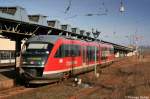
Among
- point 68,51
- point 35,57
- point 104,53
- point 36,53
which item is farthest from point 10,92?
point 104,53

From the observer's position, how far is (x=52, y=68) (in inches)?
893

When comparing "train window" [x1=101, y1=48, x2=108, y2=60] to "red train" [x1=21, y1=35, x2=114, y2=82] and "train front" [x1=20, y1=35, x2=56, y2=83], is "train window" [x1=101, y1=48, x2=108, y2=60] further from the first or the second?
"train front" [x1=20, y1=35, x2=56, y2=83]

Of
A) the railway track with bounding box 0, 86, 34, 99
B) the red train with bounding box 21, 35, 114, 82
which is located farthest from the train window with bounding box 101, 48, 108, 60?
the railway track with bounding box 0, 86, 34, 99

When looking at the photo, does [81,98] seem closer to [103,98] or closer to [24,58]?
[103,98]

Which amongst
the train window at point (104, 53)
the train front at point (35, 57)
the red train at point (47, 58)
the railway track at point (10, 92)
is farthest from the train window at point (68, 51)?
the train window at point (104, 53)

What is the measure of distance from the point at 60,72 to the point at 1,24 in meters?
11.1

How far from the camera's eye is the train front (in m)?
22.0

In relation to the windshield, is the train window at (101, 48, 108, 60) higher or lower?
lower

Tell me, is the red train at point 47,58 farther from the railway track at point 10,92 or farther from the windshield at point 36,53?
the railway track at point 10,92

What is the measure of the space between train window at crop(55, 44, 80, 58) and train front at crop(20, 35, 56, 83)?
1.05 meters

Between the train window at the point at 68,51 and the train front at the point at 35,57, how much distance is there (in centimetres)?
105

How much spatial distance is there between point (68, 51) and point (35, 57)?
4.42 metres

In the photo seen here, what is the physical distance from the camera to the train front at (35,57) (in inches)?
866

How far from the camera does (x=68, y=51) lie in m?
26.0
